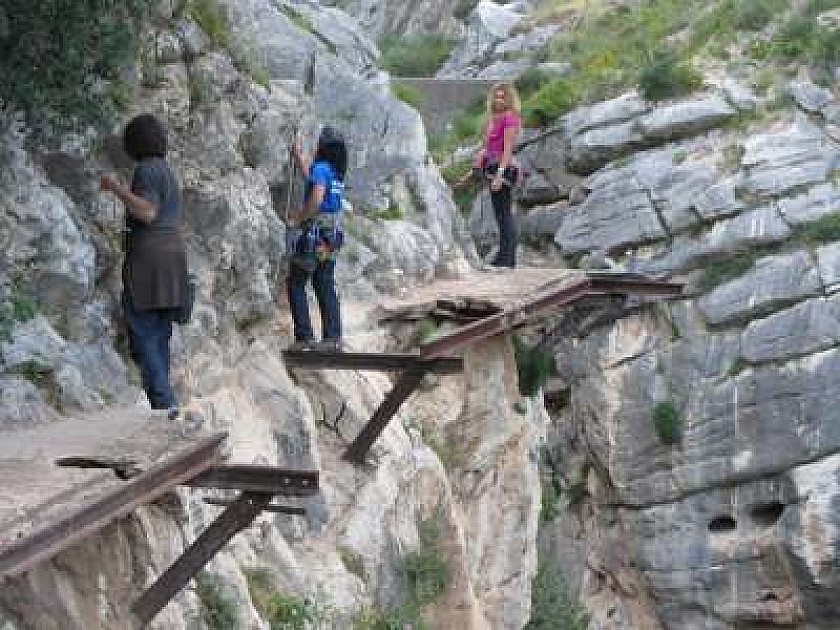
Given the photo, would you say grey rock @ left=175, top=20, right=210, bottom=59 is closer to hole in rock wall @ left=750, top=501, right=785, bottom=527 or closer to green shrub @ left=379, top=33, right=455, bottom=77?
hole in rock wall @ left=750, top=501, right=785, bottom=527

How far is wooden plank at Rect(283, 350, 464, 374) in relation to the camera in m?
11.1

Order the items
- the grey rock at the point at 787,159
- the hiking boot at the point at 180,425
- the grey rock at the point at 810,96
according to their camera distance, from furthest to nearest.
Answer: the grey rock at the point at 810,96
the grey rock at the point at 787,159
the hiking boot at the point at 180,425

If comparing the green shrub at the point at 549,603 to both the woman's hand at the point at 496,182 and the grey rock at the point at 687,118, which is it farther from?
the grey rock at the point at 687,118

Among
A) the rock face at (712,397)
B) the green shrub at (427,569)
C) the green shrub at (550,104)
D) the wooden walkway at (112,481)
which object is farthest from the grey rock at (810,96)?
the wooden walkway at (112,481)

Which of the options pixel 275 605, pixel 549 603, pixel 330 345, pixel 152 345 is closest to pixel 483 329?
pixel 330 345

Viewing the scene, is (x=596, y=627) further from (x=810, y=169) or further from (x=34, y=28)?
(x=34, y=28)

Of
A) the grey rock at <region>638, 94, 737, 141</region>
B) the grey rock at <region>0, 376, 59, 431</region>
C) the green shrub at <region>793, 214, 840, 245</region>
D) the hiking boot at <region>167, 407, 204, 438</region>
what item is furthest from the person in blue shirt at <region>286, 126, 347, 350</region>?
the grey rock at <region>638, 94, 737, 141</region>

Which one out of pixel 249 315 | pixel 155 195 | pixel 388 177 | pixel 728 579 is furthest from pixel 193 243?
pixel 728 579

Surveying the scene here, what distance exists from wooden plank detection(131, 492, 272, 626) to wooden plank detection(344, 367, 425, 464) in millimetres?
3463

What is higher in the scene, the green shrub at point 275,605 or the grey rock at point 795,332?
the grey rock at point 795,332

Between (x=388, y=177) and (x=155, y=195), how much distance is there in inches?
269

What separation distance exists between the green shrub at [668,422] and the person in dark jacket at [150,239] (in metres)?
13.2

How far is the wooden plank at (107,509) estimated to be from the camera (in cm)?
585

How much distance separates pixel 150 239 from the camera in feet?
27.3
